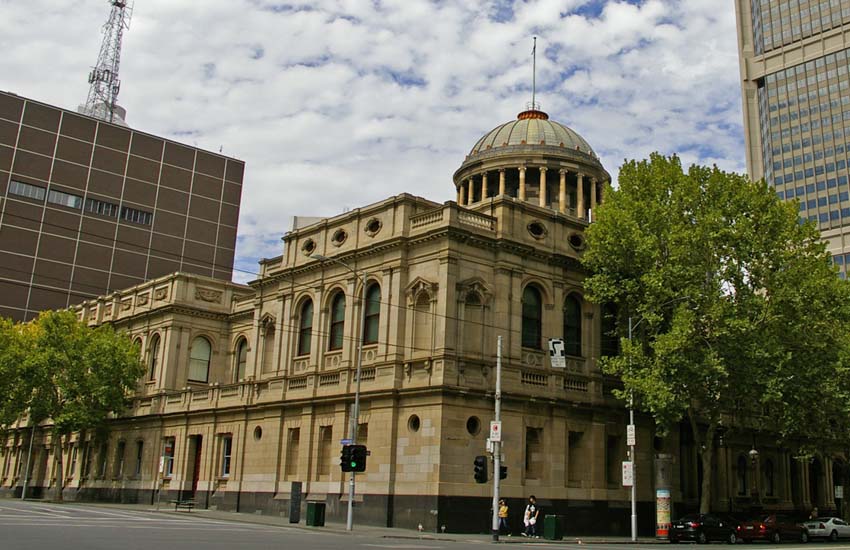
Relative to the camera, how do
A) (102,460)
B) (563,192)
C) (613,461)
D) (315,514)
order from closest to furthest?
1. (315,514)
2. (613,461)
3. (563,192)
4. (102,460)

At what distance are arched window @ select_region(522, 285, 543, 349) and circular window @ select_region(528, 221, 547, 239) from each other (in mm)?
2545

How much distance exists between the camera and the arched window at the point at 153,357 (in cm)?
5850

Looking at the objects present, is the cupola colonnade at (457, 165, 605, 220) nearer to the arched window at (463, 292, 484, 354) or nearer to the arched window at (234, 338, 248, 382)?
the arched window at (234, 338, 248, 382)

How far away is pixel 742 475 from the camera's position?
52531 mm

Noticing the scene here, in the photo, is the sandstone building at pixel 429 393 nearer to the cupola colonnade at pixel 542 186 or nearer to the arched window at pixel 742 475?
the arched window at pixel 742 475

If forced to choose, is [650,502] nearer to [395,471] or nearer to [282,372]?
[395,471]

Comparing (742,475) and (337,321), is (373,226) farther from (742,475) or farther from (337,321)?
(742,475)

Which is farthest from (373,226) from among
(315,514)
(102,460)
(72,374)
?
(102,460)

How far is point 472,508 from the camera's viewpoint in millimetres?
37094

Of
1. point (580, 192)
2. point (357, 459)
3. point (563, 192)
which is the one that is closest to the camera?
point (357, 459)

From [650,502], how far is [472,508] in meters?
11.4

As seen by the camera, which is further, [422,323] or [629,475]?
[422,323]

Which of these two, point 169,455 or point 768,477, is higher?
point 768,477

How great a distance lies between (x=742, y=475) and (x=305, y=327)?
27.6m
